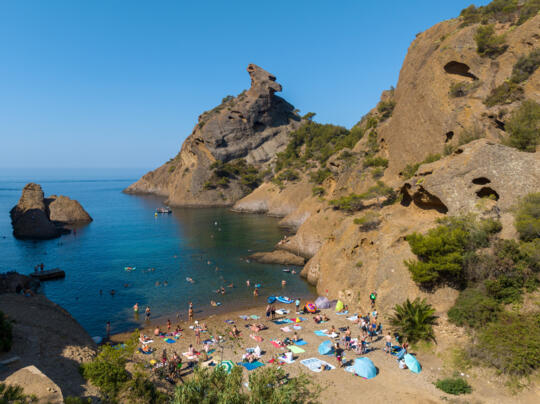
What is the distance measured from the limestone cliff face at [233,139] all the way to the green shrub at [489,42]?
82.6 metres

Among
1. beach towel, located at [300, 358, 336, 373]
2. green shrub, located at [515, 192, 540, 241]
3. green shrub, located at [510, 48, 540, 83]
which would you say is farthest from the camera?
green shrub, located at [510, 48, 540, 83]

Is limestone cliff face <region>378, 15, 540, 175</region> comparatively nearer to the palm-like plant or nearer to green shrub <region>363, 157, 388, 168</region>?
green shrub <region>363, 157, 388, 168</region>

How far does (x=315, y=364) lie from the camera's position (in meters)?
20.6

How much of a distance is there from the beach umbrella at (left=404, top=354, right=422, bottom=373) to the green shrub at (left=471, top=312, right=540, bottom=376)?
304cm

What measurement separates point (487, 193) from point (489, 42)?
27433mm

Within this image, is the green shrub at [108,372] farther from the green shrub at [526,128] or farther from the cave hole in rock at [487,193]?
the green shrub at [526,128]

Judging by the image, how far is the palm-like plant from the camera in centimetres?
2163

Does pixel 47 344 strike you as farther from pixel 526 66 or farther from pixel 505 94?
pixel 526 66

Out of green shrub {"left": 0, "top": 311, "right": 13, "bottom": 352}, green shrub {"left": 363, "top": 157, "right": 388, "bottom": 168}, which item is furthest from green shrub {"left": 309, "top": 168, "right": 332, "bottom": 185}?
green shrub {"left": 0, "top": 311, "right": 13, "bottom": 352}

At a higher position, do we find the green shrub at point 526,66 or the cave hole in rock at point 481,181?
the green shrub at point 526,66

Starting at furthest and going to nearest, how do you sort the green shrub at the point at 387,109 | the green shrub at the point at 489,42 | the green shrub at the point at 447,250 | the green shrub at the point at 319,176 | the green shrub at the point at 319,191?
1. the green shrub at the point at 319,176
2. the green shrub at the point at 319,191
3. the green shrub at the point at 387,109
4. the green shrub at the point at 489,42
5. the green shrub at the point at 447,250

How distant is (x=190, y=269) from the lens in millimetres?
45625

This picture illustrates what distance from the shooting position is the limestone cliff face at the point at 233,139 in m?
116

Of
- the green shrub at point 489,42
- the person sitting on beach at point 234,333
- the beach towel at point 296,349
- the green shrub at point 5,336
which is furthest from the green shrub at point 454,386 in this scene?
the green shrub at point 489,42
